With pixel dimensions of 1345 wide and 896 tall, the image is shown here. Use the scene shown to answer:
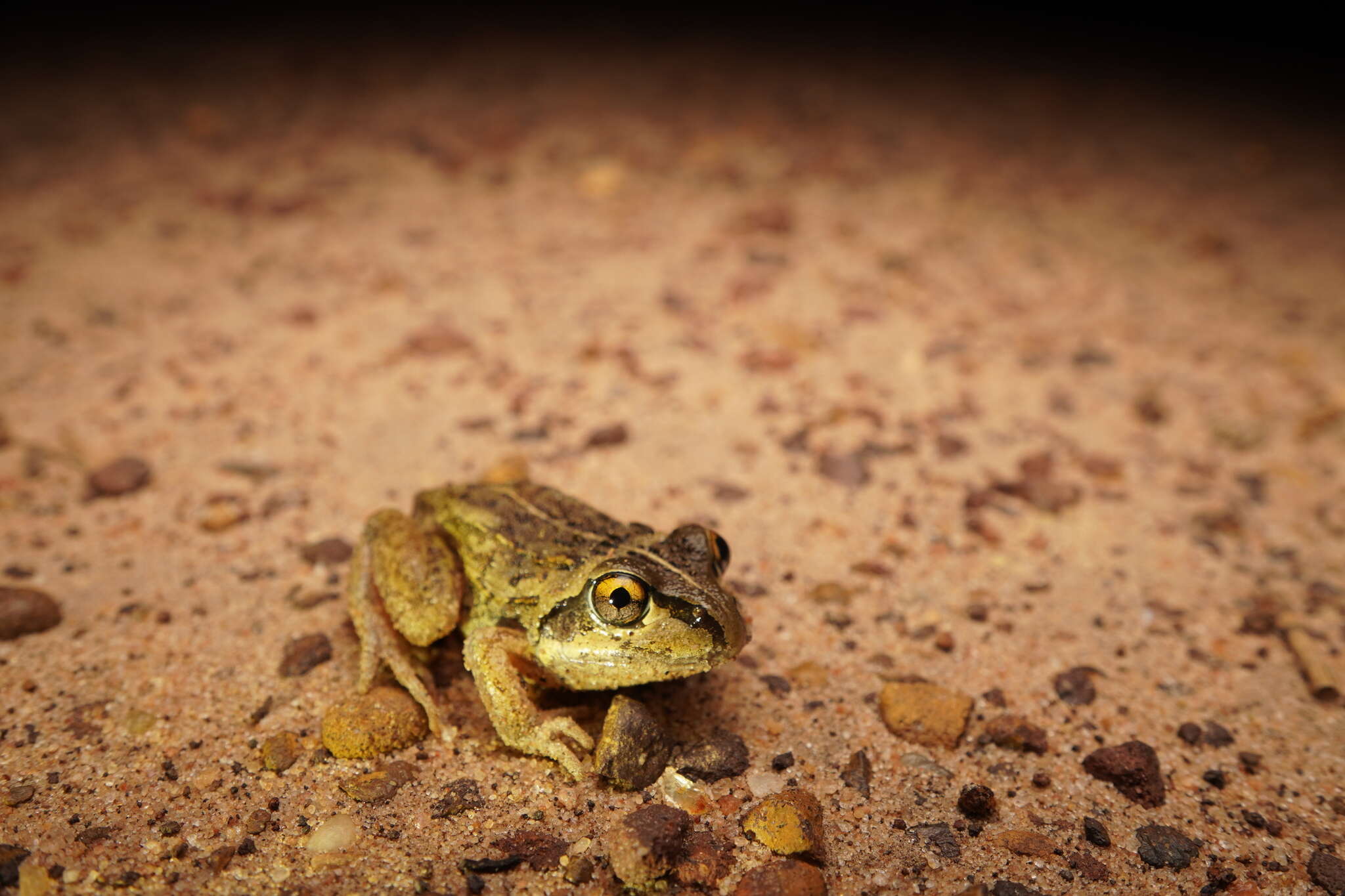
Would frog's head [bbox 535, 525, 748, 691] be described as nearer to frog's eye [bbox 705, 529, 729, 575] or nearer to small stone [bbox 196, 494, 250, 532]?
frog's eye [bbox 705, 529, 729, 575]

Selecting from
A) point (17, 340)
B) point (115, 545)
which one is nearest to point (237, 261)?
point (17, 340)

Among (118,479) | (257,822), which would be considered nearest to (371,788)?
(257,822)

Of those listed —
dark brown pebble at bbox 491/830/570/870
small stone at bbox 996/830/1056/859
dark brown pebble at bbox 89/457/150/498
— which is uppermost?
dark brown pebble at bbox 89/457/150/498

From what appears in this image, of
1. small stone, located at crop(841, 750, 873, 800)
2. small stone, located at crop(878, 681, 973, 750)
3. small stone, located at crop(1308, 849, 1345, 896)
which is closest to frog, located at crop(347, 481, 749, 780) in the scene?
small stone, located at crop(841, 750, 873, 800)

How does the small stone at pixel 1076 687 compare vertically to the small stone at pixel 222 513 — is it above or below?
below

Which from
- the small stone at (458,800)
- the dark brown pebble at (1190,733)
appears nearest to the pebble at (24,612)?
the small stone at (458,800)

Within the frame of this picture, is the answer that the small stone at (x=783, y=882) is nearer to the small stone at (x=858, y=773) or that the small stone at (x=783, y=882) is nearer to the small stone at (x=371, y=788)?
the small stone at (x=858, y=773)

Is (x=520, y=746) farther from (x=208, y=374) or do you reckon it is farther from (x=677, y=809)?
(x=208, y=374)
